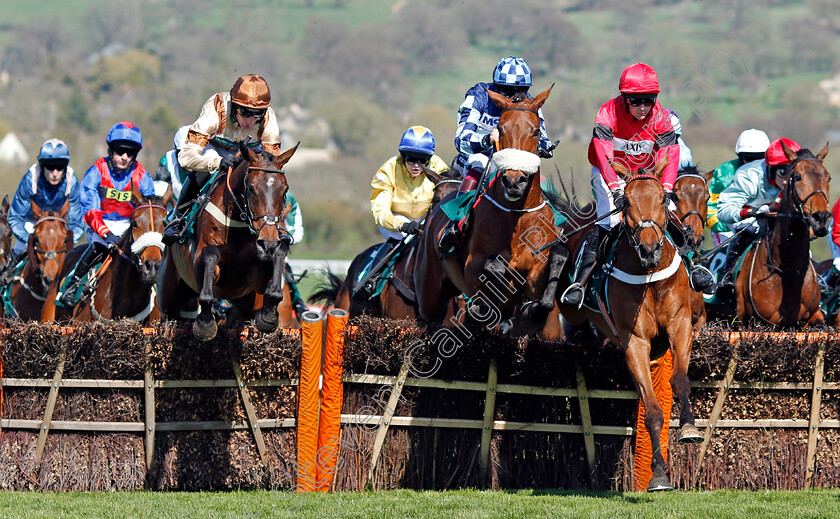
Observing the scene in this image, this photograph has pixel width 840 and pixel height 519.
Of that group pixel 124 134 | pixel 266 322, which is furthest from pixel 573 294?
pixel 124 134

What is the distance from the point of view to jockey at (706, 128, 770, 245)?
11.0 m

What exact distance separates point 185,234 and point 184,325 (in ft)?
2.76

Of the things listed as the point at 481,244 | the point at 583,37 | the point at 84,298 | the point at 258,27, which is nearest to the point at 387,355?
the point at 481,244

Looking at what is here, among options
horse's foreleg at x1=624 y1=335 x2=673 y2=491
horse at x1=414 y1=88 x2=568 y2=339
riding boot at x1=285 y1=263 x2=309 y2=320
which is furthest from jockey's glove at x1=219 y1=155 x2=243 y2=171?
riding boot at x1=285 y1=263 x2=309 y2=320

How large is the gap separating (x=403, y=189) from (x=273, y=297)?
3.47 meters

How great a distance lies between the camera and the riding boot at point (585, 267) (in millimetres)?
7154

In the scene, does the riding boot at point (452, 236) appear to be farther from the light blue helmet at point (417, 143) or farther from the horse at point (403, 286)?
the light blue helmet at point (417, 143)

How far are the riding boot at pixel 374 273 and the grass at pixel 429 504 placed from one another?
321 centimetres

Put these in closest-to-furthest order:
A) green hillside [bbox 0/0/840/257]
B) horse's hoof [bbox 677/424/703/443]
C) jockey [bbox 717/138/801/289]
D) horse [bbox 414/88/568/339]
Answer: horse's hoof [bbox 677/424/703/443] → horse [bbox 414/88/568/339] → jockey [bbox 717/138/801/289] → green hillside [bbox 0/0/840/257]

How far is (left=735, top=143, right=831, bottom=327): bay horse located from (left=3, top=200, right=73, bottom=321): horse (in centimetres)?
696

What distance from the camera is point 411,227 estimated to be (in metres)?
A: 9.87

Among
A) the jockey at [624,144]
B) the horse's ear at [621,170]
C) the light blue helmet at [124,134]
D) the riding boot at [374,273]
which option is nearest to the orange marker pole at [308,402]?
the jockey at [624,144]

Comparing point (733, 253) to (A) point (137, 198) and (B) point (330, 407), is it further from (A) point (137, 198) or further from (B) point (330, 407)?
(A) point (137, 198)

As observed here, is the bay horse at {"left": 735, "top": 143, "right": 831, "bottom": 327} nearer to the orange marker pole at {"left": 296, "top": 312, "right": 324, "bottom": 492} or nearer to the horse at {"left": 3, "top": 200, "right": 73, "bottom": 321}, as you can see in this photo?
the orange marker pole at {"left": 296, "top": 312, "right": 324, "bottom": 492}
